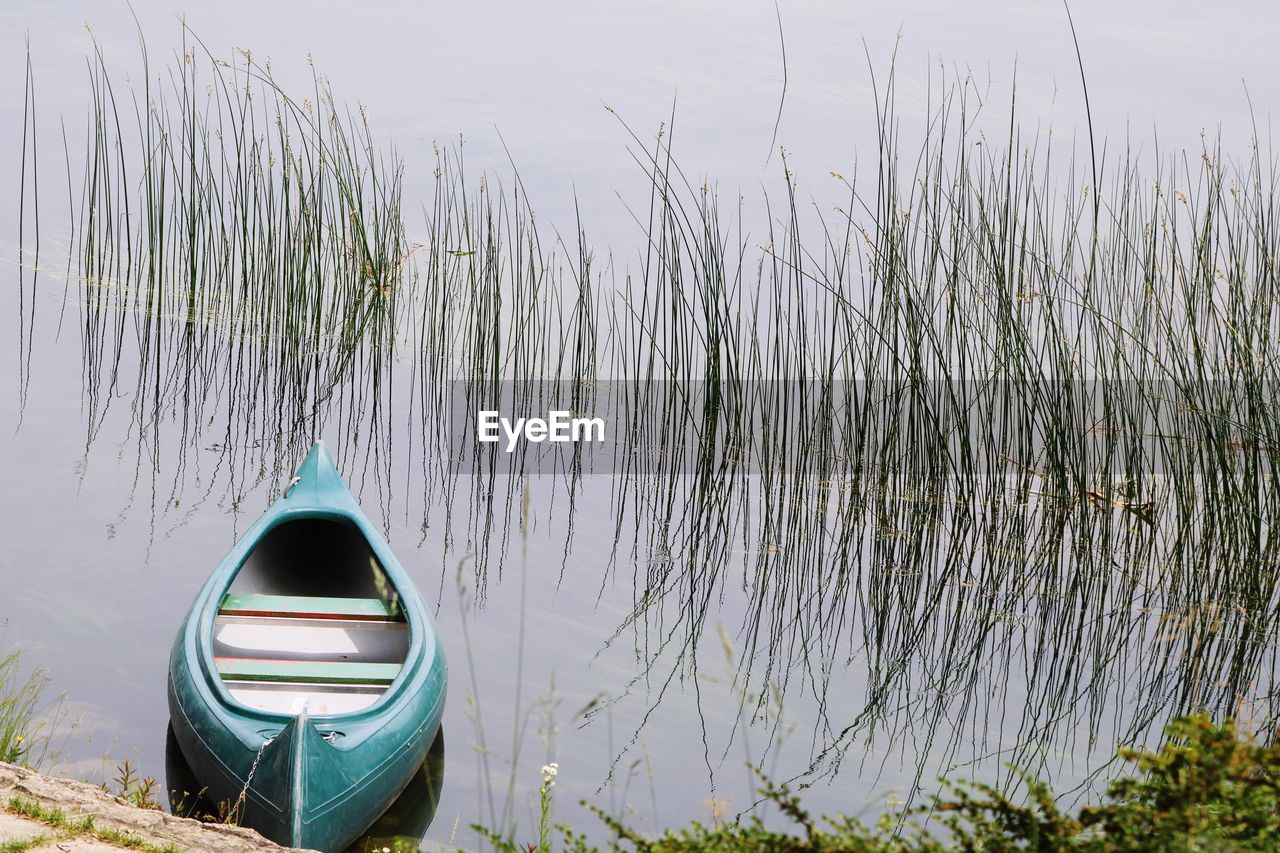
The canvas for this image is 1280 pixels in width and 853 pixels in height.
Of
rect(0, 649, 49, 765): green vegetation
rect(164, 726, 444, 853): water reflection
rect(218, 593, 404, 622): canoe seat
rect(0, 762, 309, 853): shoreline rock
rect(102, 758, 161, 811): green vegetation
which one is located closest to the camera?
rect(0, 762, 309, 853): shoreline rock

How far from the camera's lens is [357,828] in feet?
9.41

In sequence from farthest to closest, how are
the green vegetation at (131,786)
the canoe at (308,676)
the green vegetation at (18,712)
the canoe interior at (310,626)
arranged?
the canoe interior at (310,626) → the green vegetation at (18,712) → the canoe at (308,676) → the green vegetation at (131,786)

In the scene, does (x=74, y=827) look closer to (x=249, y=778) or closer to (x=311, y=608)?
(x=249, y=778)

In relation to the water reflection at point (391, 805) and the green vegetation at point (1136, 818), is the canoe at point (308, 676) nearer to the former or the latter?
the water reflection at point (391, 805)

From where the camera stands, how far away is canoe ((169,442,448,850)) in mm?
2705

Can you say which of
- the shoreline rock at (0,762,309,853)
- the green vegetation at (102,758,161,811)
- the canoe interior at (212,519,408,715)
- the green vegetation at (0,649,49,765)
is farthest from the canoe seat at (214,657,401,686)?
the shoreline rock at (0,762,309,853)

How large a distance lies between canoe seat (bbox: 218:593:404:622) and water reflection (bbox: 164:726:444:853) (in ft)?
1.48

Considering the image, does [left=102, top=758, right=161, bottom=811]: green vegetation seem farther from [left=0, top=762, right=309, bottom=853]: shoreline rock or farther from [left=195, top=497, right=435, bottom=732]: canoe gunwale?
[left=195, top=497, right=435, bottom=732]: canoe gunwale

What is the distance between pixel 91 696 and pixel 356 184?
3.36 meters

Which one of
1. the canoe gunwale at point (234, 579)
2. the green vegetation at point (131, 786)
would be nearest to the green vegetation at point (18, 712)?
the green vegetation at point (131, 786)

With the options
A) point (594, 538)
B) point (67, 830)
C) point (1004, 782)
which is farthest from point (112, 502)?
point (1004, 782)

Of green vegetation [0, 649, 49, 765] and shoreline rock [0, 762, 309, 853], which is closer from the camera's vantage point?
shoreline rock [0, 762, 309, 853]

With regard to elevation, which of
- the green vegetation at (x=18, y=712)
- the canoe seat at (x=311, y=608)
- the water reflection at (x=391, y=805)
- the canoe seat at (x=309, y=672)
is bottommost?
the water reflection at (x=391, y=805)

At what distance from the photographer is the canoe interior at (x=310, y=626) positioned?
3244mm
